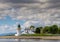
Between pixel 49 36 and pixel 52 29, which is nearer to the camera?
pixel 49 36

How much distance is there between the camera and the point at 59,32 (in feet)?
71.8

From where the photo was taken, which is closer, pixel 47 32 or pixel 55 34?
pixel 55 34

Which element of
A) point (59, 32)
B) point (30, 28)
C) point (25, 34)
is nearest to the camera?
point (59, 32)

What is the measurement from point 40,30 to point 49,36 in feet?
7.04

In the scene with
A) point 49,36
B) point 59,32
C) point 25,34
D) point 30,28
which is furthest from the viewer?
point 30,28

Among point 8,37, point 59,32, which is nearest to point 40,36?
point 59,32

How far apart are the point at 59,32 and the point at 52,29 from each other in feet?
2.67

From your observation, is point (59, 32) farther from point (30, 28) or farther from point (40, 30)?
point (30, 28)

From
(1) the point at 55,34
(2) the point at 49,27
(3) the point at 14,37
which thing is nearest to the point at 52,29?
(2) the point at 49,27

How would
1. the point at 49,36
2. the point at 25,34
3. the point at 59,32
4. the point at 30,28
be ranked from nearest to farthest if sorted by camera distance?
the point at 49,36 → the point at 59,32 → the point at 25,34 → the point at 30,28

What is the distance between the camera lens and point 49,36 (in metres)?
20.3

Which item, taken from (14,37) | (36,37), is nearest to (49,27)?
(36,37)

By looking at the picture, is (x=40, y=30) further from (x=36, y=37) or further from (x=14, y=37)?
(x=14, y=37)

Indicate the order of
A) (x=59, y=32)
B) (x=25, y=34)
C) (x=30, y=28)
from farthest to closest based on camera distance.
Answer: (x=30, y=28) → (x=25, y=34) → (x=59, y=32)
